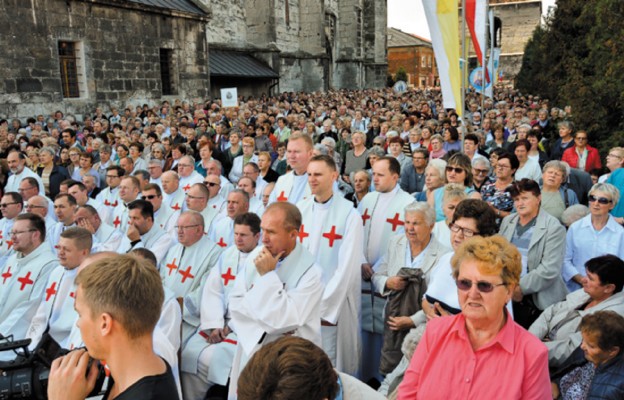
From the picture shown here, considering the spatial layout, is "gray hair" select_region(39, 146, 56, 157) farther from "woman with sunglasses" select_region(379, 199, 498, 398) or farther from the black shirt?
the black shirt

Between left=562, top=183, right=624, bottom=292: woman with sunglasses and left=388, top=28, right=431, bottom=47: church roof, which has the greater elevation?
left=388, top=28, right=431, bottom=47: church roof

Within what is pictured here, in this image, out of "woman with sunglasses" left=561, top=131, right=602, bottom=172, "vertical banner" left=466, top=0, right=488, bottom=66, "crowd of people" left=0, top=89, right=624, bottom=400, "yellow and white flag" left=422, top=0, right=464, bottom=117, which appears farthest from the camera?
"vertical banner" left=466, top=0, right=488, bottom=66

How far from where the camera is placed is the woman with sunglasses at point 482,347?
93.5 inches

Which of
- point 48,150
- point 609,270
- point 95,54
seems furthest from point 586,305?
point 95,54

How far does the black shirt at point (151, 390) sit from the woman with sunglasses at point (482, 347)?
1122mm

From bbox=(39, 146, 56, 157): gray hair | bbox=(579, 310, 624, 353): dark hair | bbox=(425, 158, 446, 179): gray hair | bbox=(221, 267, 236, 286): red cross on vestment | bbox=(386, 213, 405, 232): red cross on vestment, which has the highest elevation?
bbox=(39, 146, 56, 157): gray hair

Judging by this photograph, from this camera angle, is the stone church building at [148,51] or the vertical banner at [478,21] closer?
the vertical banner at [478,21]

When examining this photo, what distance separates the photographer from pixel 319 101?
23500 millimetres

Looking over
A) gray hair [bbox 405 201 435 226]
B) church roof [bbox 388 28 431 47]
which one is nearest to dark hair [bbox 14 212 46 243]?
gray hair [bbox 405 201 435 226]

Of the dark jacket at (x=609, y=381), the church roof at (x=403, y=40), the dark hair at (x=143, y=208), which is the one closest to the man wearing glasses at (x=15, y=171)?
the dark hair at (x=143, y=208)

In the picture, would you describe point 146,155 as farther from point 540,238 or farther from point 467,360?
point 467,360

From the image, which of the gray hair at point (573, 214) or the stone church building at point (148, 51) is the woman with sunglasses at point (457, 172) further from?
the stone church building at point (148, 51)

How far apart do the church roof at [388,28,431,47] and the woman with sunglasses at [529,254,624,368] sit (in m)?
83.2

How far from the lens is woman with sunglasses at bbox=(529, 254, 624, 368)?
140 inches
